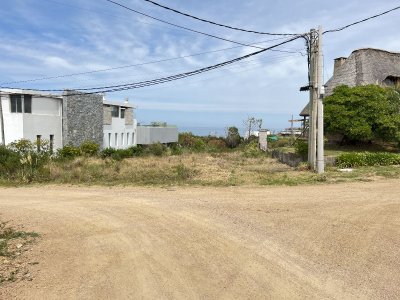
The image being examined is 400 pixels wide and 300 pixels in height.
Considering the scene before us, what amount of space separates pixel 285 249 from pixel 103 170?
1256 cm

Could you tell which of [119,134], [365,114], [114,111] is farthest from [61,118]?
[365,114]

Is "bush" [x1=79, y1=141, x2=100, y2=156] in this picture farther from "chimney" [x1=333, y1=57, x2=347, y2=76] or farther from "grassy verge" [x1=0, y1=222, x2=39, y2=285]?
"grassy verge" [x1=0, y1=222, x2=39, y2=285]

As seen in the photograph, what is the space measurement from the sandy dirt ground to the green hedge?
661 centimetres

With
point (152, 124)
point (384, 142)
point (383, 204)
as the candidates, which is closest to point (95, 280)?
point (383, 204)

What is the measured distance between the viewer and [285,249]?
675 cm

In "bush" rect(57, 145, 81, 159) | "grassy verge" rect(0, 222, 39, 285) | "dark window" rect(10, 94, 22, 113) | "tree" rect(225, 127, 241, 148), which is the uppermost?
"dark window" rect(10, 94, 22, 113)

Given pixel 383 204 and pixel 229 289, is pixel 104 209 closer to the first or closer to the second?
pixel 229 289

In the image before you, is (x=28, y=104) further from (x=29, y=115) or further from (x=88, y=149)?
(x=88, y=149)

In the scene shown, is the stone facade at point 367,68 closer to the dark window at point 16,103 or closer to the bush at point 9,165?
the bush at point 9,165

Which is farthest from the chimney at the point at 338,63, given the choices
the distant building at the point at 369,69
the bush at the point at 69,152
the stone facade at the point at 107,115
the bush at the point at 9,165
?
the bush at the point at 9,165

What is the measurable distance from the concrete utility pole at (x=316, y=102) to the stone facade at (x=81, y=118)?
20.6 meters

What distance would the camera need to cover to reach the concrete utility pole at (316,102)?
53.8ft

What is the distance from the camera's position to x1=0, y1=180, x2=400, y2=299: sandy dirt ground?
17.1 ft

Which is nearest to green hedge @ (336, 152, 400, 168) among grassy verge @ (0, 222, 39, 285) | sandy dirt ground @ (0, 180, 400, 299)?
sandy dirt ground @ (0, 180, 400, 299)
